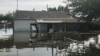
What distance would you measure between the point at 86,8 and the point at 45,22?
3500 centimetres

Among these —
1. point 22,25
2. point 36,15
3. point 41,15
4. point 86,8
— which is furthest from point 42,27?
point 86,8

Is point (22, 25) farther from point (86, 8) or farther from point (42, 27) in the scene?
point (86, 8)

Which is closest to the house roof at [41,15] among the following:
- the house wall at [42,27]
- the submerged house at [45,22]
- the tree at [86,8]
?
the submerged house at [45,22]

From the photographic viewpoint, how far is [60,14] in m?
61.9

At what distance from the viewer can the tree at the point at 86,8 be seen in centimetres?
1640

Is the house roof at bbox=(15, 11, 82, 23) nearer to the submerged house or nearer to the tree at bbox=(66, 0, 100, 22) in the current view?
the submerged house

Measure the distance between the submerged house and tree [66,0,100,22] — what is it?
30163 millimetres

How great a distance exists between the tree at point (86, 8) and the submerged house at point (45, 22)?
1188 inches

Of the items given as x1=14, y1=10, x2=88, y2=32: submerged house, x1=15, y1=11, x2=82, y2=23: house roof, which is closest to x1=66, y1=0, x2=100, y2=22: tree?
x1=14, y1=10, x2=88, y2=32: submerged house

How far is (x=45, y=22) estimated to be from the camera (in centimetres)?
5181

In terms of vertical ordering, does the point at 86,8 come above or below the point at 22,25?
above

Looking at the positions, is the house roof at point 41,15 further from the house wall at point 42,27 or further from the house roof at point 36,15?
the house wall at point 42,27

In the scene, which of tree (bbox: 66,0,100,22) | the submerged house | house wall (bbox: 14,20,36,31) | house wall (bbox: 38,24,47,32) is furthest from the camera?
house wall (bbox: 14,20,36,31)

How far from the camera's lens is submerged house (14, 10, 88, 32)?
170ft
